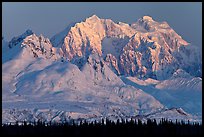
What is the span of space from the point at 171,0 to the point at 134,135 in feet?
98.0

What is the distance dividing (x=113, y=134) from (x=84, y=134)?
2.02 meters

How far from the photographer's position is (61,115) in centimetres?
19588

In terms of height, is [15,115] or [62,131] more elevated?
[15,115]

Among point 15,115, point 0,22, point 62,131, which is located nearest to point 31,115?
point 15,115

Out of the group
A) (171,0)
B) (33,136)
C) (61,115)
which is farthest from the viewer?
(61,115)

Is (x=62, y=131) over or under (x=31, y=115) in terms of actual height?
under

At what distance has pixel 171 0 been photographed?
57.9ft

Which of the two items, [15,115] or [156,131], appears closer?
[156,131]

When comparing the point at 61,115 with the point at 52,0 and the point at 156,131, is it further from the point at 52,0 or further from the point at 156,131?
the point at 52,0

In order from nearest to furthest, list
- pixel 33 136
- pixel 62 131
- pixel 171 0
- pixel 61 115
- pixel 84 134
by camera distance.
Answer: pixel 171 0 < pixel 33 136 < pixel 84 134 < pixel 62 131 < pixel 61 115

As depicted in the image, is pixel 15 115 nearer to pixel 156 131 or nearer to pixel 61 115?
pixel 61 115

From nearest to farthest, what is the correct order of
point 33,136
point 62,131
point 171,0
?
point 171,0 < point 33,136 < point 62,131

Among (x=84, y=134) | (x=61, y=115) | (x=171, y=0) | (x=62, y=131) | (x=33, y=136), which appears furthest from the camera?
(x=61, y=115)

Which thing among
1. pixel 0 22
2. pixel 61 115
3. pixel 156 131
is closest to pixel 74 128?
pixel 156 131
